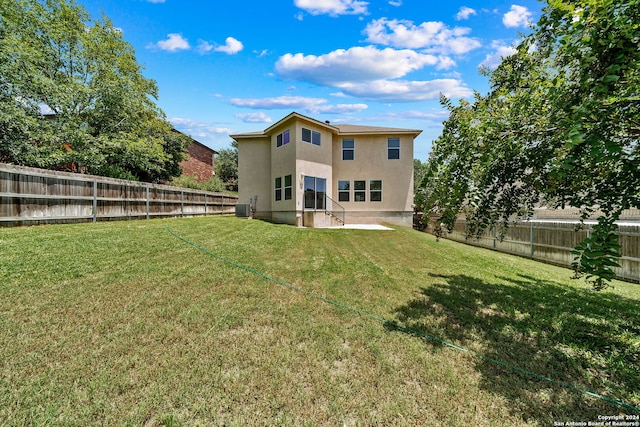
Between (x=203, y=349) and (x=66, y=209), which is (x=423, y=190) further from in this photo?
(x=66, y=209)

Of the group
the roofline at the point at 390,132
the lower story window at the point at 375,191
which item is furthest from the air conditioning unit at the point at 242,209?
the lower story window at the point at 375,191

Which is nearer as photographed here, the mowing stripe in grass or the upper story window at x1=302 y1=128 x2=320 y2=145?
the mowing stripe in grass

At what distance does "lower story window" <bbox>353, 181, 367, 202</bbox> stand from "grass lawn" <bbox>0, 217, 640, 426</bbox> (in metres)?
12.6

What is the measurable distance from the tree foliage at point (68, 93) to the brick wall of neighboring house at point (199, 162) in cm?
1217

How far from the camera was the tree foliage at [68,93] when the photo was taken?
1205 cm

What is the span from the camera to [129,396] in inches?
80.2

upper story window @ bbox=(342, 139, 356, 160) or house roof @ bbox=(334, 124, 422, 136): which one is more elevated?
house roof @ bbox=(334, 124, 422, 136)

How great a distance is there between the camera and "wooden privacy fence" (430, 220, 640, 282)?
7633 mm

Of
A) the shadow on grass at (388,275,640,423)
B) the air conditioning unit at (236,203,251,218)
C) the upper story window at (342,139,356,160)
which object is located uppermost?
the upper story window at (342,139,356,160)

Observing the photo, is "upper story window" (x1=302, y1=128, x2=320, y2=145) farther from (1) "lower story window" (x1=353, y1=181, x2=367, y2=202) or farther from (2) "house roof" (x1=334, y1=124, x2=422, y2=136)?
(1) "lower story window" (x1=353, y1=181, x2=367, y2=202)

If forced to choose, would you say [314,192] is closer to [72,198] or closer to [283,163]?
[283,163]

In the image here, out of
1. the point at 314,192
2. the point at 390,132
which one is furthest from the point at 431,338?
the point at 390,132

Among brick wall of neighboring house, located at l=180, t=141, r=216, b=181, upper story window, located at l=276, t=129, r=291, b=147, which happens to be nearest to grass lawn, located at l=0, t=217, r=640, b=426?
→ upper story window, located at l=276, t=129, r=291, b=147

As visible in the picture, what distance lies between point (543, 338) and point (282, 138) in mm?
14962
